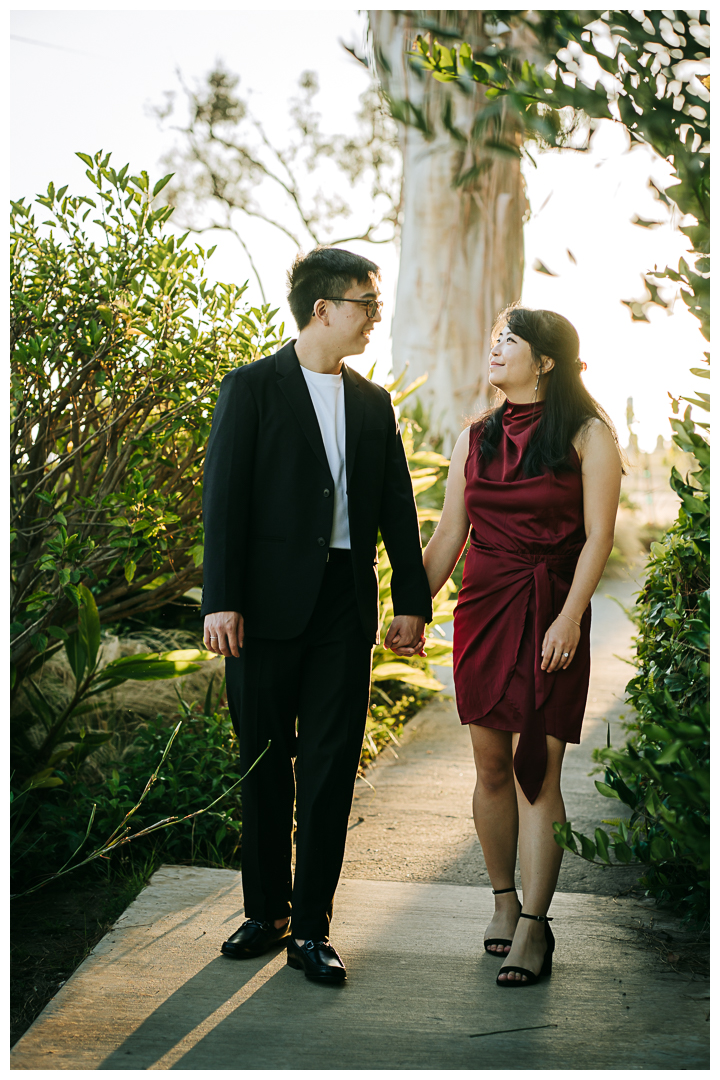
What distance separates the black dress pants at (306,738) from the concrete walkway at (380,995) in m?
0.24

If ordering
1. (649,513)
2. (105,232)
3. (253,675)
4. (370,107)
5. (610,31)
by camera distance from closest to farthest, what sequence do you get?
(610,31)
(253,675)
(105,232)
(370,107)
(649,513)

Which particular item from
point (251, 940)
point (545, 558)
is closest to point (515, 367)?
point (545, 558)

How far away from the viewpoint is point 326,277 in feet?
8.24

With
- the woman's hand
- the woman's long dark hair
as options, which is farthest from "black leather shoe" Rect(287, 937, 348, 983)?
the woman's long dark hair

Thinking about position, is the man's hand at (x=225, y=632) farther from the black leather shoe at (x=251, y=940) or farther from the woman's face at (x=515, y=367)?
the woman's face at (x=515, y=367)


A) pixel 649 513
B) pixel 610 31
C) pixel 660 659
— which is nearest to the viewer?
pixel 610 31

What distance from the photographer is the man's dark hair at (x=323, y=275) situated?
2500mm

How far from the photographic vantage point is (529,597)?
2475mm

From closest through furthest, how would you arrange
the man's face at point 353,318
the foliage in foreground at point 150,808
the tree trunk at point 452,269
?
the man's face at point 353,318 < the foliage in foreground at point 150,808 < the tree trunk at point 452,269

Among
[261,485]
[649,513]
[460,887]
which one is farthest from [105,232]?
[649,513]

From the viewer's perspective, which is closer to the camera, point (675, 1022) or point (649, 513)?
point (675, 1022)

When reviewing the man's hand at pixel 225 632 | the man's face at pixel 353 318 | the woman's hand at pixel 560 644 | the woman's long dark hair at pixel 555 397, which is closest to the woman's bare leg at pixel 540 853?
the woman's hand at pixel 560 644

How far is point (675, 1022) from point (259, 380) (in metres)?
2.04

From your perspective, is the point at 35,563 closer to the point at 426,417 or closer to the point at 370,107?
the point at 426,417
